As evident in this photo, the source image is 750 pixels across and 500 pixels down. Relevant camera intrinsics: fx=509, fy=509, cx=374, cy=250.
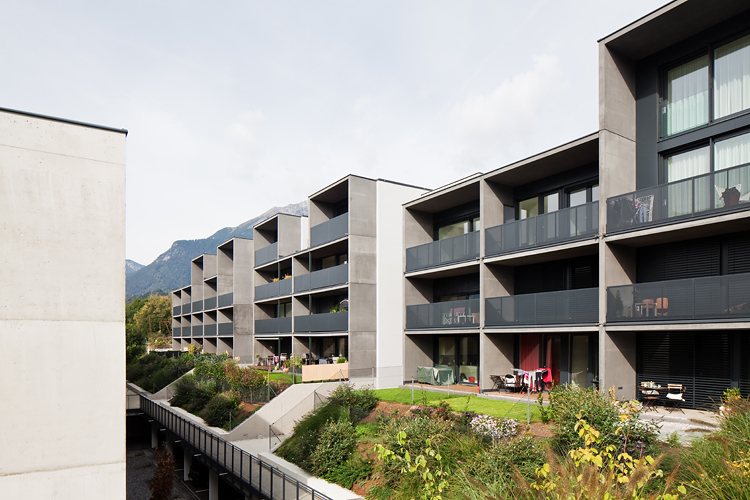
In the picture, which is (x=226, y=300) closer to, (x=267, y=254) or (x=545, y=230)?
(x=267, y=254)

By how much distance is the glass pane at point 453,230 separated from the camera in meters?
26.0

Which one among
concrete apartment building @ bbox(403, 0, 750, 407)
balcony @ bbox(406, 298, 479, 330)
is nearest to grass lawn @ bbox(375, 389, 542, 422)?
concrete apartment building @ bbox(403, 0, 750, 407)

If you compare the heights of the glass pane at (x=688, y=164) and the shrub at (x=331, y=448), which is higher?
the glass pane at (x=688, y=164)

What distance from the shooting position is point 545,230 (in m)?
19.0

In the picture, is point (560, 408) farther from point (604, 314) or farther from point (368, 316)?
point (368, 316)

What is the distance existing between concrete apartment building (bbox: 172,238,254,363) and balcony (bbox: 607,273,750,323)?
108ft

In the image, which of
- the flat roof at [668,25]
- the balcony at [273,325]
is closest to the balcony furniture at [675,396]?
the flat roof at [668,25]

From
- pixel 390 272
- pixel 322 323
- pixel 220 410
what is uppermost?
pixel 390 272

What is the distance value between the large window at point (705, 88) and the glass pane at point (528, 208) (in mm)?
5869

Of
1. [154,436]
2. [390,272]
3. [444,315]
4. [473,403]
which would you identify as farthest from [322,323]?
[473,403]

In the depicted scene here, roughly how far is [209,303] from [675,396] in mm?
43767

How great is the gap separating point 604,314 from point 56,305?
15.1m

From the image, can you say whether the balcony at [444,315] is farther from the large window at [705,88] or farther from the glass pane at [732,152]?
the glass pane at [732,152]

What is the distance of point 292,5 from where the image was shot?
1734cm
